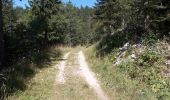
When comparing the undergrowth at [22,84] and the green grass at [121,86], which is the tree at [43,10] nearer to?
the undergrowth at [22,84]

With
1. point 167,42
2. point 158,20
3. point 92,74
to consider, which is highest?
point 158,20

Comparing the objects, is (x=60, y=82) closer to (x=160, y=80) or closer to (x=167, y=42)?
(x=160, y=80)

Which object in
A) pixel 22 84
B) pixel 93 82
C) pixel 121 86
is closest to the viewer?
pixel 121 86

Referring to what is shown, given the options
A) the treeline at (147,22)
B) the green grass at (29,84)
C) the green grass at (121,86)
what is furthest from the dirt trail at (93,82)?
the treeline at (147,22)

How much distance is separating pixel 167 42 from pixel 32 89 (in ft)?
27.7

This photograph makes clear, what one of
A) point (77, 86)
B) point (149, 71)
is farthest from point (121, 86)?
point (77, 86)

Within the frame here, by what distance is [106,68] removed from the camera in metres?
19.9

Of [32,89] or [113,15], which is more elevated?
[113,15]

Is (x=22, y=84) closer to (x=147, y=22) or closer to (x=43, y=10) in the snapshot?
(x=147, y=22)

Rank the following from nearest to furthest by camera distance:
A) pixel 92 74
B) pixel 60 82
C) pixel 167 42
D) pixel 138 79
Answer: pixel 138 79
pixel 60 82
pixel 167 42
pixel 92 74

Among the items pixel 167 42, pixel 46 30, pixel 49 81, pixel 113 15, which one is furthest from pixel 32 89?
pixel 46 30

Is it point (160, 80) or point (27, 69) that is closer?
point (160, 80)

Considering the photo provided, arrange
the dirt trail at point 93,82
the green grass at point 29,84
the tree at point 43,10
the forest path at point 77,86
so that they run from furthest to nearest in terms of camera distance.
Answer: the tree at point 43,10 → the dirt trail at point 93,82 → the forest path at point 77,86 → the green grass at point 29,84

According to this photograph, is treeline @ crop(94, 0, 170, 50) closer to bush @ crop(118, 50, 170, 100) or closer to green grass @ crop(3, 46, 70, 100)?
bush @ crop(118, 50, 170, 100)
